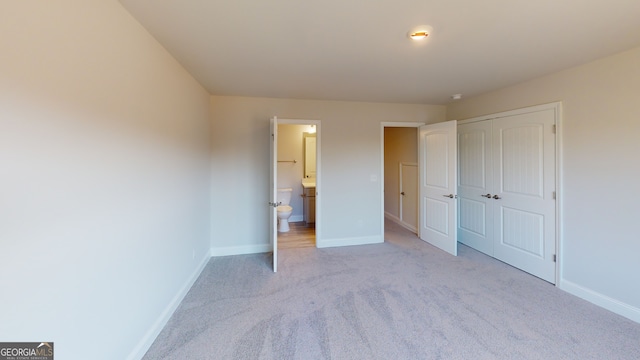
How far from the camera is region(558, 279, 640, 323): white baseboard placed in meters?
2.24

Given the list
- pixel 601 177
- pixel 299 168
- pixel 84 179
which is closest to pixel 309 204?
pixel 299 168

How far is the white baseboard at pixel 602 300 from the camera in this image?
224 cm

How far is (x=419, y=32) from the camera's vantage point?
1.88 metres

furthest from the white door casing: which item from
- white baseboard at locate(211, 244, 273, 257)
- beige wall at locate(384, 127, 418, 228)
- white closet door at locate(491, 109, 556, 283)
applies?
white baseboard at locate(211, 244, 273, 257)

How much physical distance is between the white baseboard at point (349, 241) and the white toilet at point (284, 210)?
1.04 m

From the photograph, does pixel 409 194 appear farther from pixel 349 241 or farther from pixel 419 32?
pixel 419 32

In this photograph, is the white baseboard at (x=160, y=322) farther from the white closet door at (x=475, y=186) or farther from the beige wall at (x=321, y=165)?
the white closet door at (x=475, y=186)

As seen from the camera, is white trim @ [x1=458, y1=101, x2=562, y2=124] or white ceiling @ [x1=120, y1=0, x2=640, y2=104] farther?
white trim @ [x1=458, y1=101, x2=562, y2=124]

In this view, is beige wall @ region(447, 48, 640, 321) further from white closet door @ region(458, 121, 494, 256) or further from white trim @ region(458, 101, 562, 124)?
white closet door @ region(458, 121, 494, 256)

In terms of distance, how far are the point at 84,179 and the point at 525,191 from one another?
410 cm

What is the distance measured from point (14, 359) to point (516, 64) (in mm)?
3918

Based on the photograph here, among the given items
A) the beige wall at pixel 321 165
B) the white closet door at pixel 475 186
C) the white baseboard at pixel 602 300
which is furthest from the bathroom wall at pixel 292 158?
the white baseboard at pixel 602 300

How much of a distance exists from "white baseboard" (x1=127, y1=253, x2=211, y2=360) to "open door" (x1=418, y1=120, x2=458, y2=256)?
3.46m

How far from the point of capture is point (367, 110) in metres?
4.20
